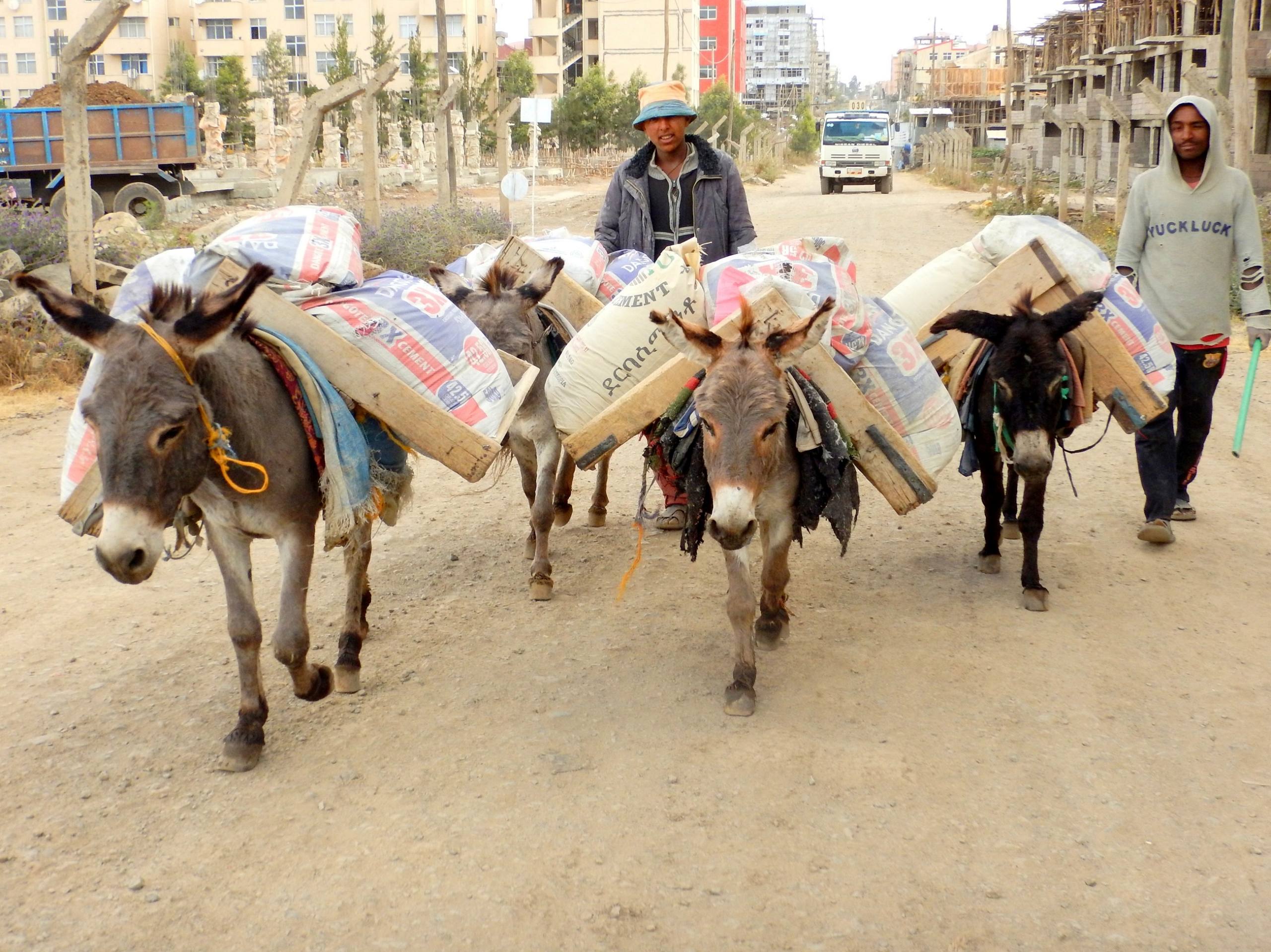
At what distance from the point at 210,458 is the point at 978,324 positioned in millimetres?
3344

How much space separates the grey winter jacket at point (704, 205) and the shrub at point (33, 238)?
786cm

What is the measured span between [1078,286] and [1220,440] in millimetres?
3462

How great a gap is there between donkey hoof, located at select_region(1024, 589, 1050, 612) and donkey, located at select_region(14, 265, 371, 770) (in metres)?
3.02

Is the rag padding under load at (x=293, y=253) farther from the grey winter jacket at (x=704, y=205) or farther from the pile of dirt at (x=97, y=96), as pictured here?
the pile of dirt at (x=97, y=96)

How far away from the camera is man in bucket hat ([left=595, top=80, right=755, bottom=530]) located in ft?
20.7

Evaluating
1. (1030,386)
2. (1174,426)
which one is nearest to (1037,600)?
(1030,386)

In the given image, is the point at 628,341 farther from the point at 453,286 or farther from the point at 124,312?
the point at 124,312

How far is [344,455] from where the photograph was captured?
13.0 feet

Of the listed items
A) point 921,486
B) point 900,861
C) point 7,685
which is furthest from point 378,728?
point 921,486

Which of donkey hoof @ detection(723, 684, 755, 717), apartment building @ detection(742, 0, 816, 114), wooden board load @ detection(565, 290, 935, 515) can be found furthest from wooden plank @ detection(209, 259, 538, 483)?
apartment building @ detection(742, 0, 816, 114)

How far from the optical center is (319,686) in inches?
160

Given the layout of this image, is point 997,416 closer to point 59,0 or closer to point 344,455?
point 344,455

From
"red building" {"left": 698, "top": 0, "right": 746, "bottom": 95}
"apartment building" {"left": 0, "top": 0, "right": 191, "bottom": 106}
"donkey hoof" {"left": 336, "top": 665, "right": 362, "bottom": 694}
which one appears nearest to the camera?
"donkey hoof" {"left": 336, "top": 665, "right": 362, "bottom": 694}

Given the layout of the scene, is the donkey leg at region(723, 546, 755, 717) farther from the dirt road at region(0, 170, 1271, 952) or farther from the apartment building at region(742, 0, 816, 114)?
the apartment building at region(742, 0, 816, 114)
